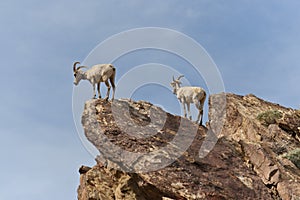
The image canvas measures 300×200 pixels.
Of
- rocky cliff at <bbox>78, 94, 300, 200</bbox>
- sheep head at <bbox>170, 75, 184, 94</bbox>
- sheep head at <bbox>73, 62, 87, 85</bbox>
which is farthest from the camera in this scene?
sheep head at <bbox>170, 75, 184, 94</bbox>

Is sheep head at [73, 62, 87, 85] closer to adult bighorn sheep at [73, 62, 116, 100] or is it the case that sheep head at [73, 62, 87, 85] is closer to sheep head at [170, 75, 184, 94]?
adult bighorn sheep at [73, 62, 116, 100]

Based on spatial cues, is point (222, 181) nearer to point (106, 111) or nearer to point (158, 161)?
point (158, 161)

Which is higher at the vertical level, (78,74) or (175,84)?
(175,84)

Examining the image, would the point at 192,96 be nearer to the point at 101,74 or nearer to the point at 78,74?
the point at 101,74

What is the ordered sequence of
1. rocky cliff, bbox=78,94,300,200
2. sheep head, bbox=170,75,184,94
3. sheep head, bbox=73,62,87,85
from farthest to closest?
sheep head, bbox=170,75,184,94
sheep head, bbox=73,62,87,85
rocky cliff, bbox=78,94,300,200

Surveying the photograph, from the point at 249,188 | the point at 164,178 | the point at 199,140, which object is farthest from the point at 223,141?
the point at 164,178

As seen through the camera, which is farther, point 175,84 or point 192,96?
point 175,84

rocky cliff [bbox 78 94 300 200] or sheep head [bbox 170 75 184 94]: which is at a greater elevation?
sheep head [bbox 170 75 184 94]

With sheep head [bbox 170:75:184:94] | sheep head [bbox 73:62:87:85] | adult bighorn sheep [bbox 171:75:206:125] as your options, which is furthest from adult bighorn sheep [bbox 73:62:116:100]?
sheep head [bbox 170:75:184:94]

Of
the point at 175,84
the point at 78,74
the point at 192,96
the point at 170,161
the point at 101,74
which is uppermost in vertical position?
the point at 175,84

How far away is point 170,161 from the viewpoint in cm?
1750

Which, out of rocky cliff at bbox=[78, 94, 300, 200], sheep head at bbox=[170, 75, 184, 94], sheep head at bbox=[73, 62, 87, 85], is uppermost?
sheep head at bbox=[170, 75, 184, 94]

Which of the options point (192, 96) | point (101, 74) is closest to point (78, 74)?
point (101, 74)

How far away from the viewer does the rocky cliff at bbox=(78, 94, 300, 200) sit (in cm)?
1691
